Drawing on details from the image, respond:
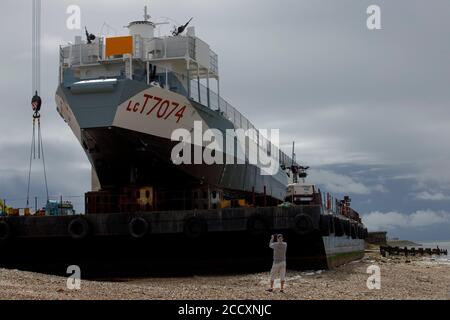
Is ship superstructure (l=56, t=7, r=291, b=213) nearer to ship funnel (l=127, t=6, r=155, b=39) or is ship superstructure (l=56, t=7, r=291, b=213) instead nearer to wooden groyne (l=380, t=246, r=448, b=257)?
ship funnel (l=127, t=6, r=155, b=39)

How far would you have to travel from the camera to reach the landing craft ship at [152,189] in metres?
21.2

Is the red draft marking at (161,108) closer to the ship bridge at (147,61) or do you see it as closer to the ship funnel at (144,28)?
the ship bridge at (147,61)

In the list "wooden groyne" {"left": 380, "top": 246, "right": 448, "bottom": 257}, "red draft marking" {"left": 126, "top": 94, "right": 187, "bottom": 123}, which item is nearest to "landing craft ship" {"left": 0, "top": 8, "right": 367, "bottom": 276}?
"red draft marking" {"left": 126, "top": 94, "right": 187, "bottom": 123}

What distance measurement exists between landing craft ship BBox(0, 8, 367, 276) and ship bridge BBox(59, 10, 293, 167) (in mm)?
42

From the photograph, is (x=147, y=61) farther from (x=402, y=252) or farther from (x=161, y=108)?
(x=402, y=252)

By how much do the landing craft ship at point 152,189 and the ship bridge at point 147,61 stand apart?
4 cm

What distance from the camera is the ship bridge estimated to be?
24.1 meters

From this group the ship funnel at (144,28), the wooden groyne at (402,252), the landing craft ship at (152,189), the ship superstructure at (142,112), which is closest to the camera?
the landing craft ship at (152,189)

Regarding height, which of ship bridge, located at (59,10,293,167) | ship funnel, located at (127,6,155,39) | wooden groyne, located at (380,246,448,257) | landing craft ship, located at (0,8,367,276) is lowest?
wooden groyne, located at (380,246,448,257)

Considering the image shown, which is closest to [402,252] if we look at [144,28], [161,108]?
[144,28]

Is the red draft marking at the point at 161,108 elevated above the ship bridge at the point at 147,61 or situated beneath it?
situated beneath

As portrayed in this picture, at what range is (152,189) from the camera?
2375cm

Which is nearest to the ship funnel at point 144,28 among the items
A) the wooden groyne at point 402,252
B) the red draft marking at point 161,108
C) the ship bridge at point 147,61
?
the ship bridge at point 147,61

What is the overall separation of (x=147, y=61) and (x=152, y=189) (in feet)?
14.8
